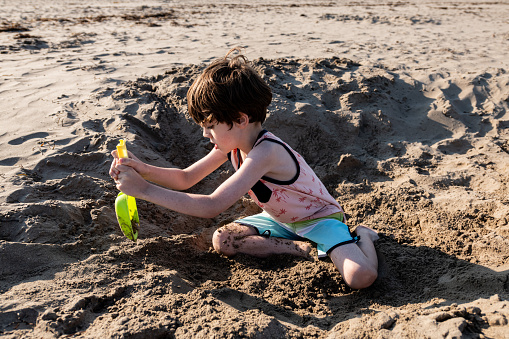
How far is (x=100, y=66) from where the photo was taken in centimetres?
493

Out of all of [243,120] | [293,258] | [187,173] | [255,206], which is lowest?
[255,206]

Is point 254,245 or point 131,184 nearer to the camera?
point 131,184

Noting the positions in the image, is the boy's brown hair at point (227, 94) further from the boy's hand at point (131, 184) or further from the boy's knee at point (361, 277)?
the boy's knee at point (361, 277)

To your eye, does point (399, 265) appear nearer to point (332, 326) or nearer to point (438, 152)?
point (332, 326)

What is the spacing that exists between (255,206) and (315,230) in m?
0.96

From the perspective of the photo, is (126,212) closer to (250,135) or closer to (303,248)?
(250,135)

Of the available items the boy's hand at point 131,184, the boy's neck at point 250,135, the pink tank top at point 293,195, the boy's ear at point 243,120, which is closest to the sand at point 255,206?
the pink tank top at point 293,195

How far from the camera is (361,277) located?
2.09m

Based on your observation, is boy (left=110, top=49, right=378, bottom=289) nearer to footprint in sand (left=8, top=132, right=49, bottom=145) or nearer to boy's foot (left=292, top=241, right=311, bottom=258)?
boy's foot (left=292, top=241, right=311, bottom=258)

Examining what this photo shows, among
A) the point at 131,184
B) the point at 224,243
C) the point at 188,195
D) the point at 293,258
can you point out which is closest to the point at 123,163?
the point at 131,184

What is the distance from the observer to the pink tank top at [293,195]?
231 cm

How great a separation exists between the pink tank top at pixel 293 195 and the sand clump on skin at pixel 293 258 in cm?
28

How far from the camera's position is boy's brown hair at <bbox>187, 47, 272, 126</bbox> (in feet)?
6.70

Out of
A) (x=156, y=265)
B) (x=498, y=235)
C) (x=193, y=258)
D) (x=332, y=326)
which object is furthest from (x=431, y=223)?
(x=156, y=265)
